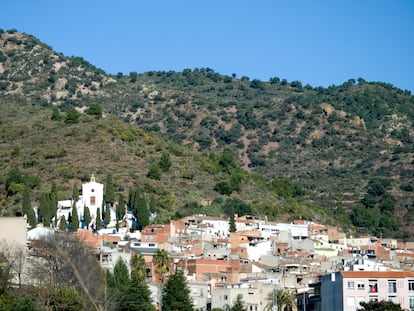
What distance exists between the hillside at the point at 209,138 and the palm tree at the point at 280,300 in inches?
1496

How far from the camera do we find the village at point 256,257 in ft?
251

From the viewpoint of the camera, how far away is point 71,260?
7744cm

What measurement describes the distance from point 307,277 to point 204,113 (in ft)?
310

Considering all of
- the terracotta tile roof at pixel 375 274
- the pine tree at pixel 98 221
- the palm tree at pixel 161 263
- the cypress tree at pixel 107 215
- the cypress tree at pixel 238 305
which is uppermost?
the cypress tree at pixel 107 215

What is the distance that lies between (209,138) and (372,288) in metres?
101

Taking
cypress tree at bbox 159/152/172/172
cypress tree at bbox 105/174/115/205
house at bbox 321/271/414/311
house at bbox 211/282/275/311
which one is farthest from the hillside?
house at bbox 321/271/414/311

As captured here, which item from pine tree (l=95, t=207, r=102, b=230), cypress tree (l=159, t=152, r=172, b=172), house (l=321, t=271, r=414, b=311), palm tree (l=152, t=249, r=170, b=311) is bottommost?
house (l=321, t=271, r=414, b=311)

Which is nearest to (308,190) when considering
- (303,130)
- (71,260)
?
(303,130)

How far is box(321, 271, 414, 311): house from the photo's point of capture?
75.6 metres

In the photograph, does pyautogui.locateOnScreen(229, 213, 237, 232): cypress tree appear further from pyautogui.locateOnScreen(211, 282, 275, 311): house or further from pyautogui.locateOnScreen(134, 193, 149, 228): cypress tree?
pyautogui.locateOnScreen(211, 282, 275, 311): house

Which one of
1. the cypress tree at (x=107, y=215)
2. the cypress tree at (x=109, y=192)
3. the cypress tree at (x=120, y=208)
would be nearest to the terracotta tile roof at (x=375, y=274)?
the cypress tree at (x=120, y=208)

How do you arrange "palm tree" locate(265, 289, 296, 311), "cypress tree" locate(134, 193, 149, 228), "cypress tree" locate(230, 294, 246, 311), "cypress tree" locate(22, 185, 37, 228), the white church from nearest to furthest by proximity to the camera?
"cypress tree" locate(230, 294, 246, 311)
"palm tree" locate(265, 289, 296, 311)
"cypress tree" locate(22, 185, 37, 228)
"cypress tree" locate(134, 193, 149, 228)
the white church

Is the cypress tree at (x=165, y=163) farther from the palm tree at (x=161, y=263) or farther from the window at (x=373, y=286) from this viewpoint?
the window at (x=373, y=286)

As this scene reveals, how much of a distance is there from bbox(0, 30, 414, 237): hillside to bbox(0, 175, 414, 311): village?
33.9 ft
